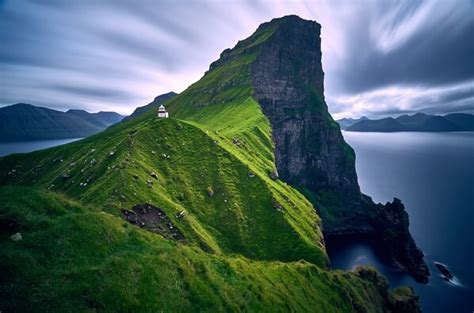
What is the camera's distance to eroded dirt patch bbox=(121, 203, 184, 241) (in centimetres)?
5459

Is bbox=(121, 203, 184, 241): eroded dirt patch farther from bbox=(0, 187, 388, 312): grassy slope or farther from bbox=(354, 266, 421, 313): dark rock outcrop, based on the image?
bbox=(354, 266, 421, 313): dark rock outcrop

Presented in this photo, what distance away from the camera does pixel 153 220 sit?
187 ft

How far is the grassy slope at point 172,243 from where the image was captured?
766 inches

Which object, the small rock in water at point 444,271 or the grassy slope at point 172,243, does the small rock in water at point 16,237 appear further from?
the small rock in water at point 444,271

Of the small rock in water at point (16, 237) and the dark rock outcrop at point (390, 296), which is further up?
the small rock in water at point (16, 237)

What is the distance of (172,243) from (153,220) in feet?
92.3

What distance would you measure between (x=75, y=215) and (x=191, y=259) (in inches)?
462

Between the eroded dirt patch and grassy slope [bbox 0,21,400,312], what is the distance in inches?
70.6

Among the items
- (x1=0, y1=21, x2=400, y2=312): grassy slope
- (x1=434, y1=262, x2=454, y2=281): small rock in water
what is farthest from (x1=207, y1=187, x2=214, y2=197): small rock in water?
(x1=434, y1=262, x2=454, y2=281): small rock in water

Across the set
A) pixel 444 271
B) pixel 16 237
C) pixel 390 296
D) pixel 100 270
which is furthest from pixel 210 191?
pixel 444 271

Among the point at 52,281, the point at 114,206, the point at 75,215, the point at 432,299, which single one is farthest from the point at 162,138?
the point at 432,299

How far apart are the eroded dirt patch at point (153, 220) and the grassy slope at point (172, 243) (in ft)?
5.88

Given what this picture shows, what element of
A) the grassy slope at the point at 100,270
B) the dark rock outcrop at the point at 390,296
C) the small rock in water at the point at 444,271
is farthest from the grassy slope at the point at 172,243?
the small rock in water at the point at 444,271

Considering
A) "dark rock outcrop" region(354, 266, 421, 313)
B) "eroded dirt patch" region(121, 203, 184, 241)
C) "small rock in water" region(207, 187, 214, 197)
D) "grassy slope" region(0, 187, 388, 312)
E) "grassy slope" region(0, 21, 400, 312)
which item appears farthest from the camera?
"small rock in water" region(207, 187, 214, 197)
